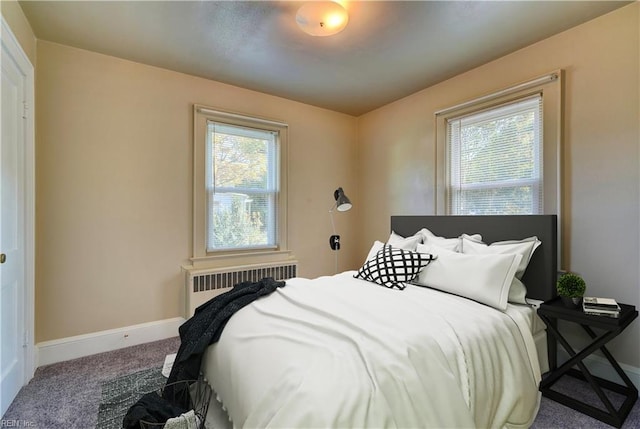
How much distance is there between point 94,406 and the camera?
74.6 inches

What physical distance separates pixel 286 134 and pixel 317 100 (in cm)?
56

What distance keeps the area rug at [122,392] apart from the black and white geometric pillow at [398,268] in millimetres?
1746

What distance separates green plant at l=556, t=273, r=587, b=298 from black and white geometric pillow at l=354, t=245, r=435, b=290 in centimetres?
81

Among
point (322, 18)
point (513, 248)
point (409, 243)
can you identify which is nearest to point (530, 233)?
point (513, 248)

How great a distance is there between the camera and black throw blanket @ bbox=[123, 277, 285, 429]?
1.61 m

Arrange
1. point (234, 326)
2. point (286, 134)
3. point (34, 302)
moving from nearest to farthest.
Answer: point (234, 326) → point (34, 302) → point (286, 134)

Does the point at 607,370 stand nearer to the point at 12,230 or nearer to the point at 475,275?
the point at 475,275

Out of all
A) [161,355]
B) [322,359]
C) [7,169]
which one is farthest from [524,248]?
[7,169]

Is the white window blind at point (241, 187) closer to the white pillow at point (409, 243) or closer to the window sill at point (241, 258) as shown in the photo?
the window sill at point (241, 258)

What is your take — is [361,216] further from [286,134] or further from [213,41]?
[213,41]

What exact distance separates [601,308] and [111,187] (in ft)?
12.1

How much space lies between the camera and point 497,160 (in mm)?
2760

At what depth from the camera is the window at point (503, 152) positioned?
2.40m

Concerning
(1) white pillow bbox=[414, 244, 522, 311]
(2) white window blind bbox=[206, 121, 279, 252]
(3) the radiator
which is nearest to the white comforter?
(1) white pillow bbox=[414, 244, 522, 311]
